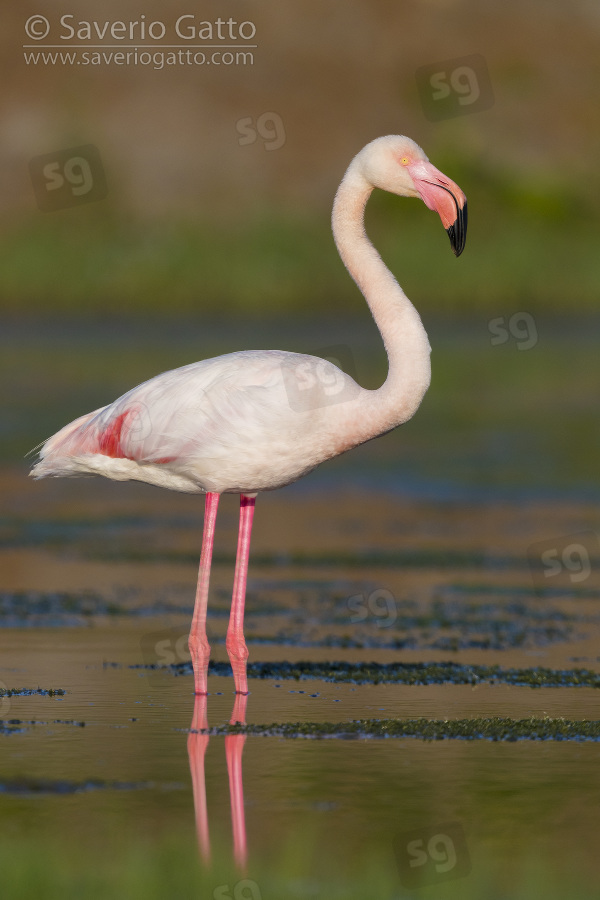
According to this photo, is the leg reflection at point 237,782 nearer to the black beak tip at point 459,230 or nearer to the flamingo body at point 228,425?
the flamingo body at point 228,425

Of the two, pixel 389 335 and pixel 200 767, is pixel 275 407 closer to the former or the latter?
pixel 389 335

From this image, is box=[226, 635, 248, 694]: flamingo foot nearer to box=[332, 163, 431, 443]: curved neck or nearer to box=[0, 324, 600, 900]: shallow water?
box=[0, 324, 600, 900]: shallow water

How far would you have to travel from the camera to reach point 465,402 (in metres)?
20.7

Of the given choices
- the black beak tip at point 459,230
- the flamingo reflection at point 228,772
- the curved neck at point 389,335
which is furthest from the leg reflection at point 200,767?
the black beak tip at point 459,230

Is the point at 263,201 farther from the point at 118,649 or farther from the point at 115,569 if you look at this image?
the point at 118,649

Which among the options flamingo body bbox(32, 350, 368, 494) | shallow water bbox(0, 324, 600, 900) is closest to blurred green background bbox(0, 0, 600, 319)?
shallow water bbox(0, 324, 600, 900)

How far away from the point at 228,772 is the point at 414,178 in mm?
2970

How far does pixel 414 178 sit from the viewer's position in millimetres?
7633

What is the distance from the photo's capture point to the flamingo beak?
24.8 ft

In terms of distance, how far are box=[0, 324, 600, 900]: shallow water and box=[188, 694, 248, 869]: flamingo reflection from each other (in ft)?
0.05

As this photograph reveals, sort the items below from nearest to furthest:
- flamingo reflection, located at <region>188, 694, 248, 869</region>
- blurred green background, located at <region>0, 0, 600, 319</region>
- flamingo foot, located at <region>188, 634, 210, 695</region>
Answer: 1. flamingo reflection, located at <region>188, 694, 248, 869</region>
2. flamingo foot, located at <region>188, 634, 210, 695</region>
3. blurred green background, located at <region>0, 0, 600, 319</region>

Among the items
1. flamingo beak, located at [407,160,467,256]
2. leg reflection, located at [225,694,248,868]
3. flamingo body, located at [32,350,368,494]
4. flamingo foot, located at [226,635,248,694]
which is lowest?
leg reflection, located at [225,694,248,868]

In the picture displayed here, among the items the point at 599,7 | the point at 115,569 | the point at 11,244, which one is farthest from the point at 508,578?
the point at 599,7

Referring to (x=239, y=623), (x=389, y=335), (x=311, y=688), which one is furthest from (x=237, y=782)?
(x=389, y=335)
